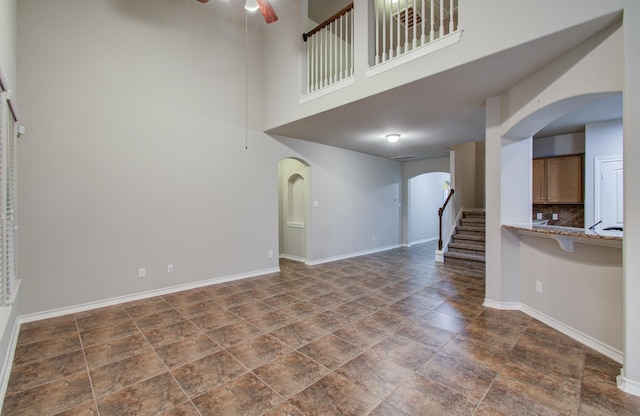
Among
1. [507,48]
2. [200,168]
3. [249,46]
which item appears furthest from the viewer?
A: [249,46]

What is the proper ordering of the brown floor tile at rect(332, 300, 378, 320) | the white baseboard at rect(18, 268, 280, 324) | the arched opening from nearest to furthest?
the white baseboard at rect(18, 268, 280, 324) → the brown floor tile at rect(332, 300, 378, 320) → the arched opening

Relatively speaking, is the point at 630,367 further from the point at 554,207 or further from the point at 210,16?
the point at 210,16

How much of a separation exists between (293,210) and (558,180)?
212 inches

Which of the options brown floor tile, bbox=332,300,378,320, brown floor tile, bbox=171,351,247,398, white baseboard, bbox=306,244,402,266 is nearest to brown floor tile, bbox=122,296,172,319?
brown floor tile, bbox=171,351,247,398

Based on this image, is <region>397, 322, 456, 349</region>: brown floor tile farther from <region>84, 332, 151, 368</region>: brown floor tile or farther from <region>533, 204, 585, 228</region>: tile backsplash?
<region>533, 204, 585, 228</region>: tile backsplash

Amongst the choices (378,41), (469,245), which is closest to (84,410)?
(378,41)

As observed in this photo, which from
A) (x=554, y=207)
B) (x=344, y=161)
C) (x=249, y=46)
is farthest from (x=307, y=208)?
(x=554, y=207)

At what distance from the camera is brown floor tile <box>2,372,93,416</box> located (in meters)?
1.76

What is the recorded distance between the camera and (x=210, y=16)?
4.45 m

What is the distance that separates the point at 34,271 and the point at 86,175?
122 cm

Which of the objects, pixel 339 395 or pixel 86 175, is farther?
pixel 86 175

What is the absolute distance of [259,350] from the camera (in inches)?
98.0

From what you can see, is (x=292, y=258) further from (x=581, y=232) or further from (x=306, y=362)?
(x=581, y=232)

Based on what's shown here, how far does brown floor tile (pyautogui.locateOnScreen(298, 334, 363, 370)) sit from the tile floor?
14 mm
